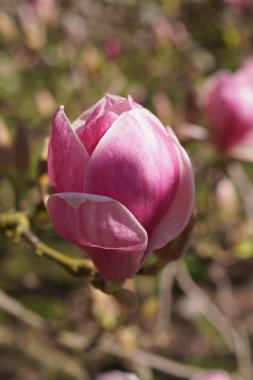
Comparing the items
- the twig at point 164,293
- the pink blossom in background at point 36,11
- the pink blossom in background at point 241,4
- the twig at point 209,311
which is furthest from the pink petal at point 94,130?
the pink blossom in background at point 241,4

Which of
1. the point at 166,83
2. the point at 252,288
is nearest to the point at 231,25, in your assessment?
the point at 166,83

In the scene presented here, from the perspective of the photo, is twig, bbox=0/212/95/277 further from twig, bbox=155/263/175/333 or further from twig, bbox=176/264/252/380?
twig, bbox=176/264/252/380

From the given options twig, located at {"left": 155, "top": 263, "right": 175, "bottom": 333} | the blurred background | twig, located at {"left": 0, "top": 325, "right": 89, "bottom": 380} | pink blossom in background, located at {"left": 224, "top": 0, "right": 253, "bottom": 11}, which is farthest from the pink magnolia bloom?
pink blossom in background, located at {"left": 224, "top": 0, "right": 253, "bottom": 11}

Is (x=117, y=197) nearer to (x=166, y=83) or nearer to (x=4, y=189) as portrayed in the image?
(x=4, y=189)

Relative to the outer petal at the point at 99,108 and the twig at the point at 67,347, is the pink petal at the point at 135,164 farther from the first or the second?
the twig at the point at 67,347

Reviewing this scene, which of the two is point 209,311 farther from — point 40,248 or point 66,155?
point 66,155

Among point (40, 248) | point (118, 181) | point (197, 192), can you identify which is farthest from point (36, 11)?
point (118, 181)

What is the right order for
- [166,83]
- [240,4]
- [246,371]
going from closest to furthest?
[246,371] < [166,83] < [240,4]
